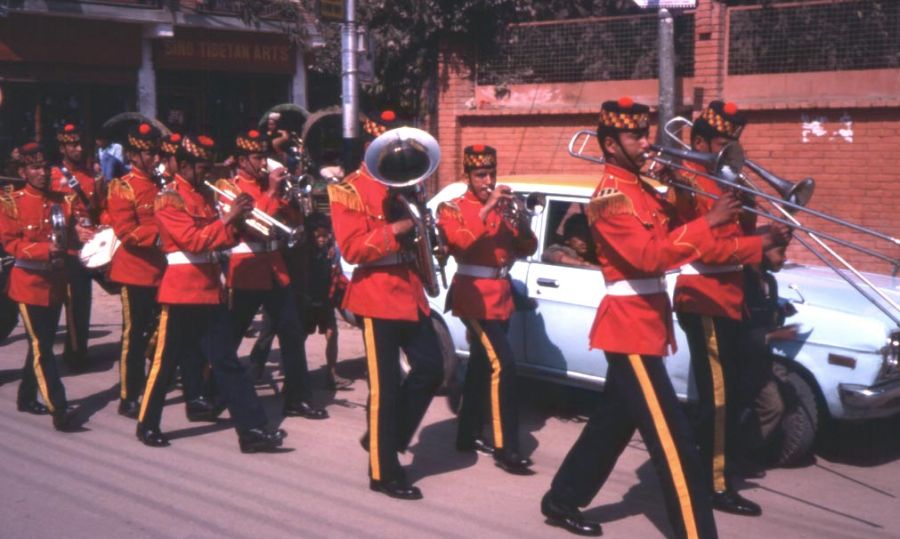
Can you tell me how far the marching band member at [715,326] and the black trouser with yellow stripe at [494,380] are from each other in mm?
1117

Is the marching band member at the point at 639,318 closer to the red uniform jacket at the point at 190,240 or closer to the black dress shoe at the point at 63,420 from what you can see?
the red uniform jacket at the point at 190,240

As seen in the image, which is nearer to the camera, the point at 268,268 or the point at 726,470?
the point at 726,470

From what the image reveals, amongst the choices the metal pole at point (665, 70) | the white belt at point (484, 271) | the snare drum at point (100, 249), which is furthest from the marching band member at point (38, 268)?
the metal pole at point (665, 70)

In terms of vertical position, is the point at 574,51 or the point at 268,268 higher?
the point at 574,51

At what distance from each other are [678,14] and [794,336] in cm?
687

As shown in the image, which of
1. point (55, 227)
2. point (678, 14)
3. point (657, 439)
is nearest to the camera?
point (657, 439)

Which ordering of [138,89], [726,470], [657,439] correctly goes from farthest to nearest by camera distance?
[138,89] → [726,470] → [657,439]

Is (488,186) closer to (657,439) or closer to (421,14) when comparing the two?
(657,439)

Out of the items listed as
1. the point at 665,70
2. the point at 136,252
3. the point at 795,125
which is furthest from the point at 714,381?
the point at 795,125

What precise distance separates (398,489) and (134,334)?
2.60 meters

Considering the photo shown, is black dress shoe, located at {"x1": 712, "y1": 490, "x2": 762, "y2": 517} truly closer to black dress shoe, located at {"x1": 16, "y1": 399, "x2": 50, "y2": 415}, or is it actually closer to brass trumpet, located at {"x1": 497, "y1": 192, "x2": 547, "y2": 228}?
brass trumpet, located at {"x1": 497, "y1": 192, "x2": 547, "y2": 228}

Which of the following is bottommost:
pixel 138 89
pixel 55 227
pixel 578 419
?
pixel 578 419

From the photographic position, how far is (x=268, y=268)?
7.51 metres

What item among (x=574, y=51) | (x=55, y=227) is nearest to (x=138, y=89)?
(x=574, y=51)
